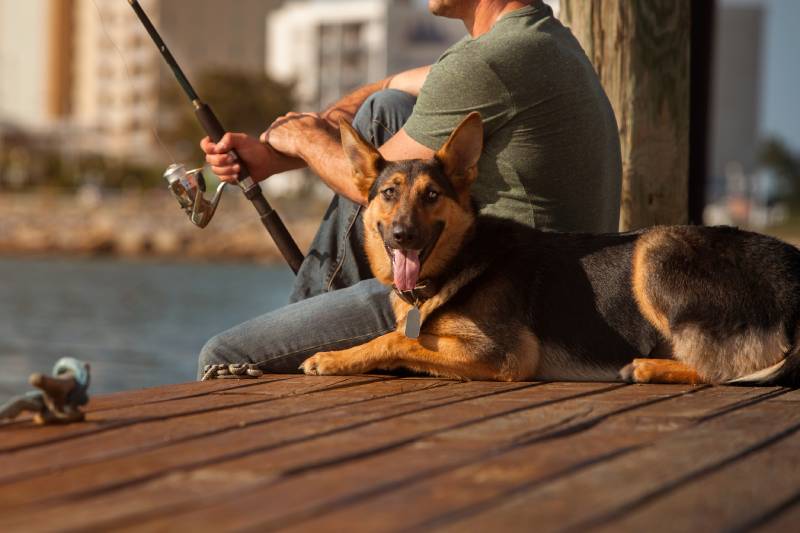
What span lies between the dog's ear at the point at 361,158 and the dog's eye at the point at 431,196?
10.0 inches

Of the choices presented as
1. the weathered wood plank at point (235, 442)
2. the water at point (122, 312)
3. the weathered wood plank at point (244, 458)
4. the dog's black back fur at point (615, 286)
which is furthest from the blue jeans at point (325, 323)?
the water at point (122, 312)

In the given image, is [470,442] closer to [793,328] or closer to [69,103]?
[793,328]

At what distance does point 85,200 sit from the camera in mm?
64062

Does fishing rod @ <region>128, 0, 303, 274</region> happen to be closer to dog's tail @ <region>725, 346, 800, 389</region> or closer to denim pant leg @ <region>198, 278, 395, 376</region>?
denim pant leg @ <region>198, 278, 395, 376</region>

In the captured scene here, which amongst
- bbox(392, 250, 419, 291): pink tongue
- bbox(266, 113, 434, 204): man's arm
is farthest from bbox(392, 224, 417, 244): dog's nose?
bbox(266, 113, 434, 204): man's arm

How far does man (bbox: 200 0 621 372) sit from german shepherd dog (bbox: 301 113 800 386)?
212mm

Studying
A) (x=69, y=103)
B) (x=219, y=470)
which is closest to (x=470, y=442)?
(x=219, y=470)

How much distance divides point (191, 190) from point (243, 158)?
25 centimetres

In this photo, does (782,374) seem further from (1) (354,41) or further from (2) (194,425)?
(1) (354,41)

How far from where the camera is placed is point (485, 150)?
4.82 metres

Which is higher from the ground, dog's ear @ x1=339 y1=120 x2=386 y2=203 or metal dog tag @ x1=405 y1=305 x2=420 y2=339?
dog's ear @ x1=339 y1=120 x2=386 y2=203

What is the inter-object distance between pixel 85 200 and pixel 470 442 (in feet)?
207

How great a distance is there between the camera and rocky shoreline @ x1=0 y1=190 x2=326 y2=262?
5831cm

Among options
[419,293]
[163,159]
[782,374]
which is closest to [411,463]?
[419,293]
